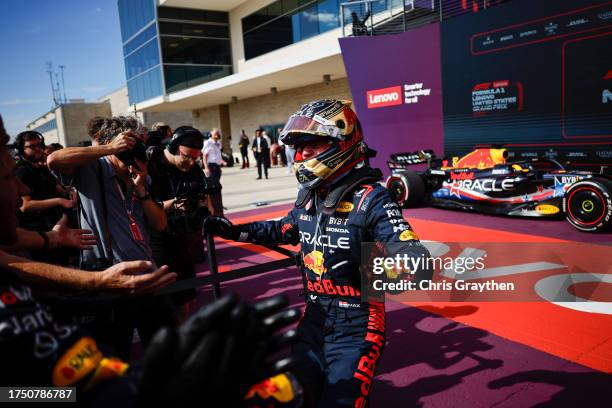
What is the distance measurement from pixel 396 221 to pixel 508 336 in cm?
231

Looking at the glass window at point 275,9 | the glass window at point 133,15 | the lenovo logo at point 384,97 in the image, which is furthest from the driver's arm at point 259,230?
the glass window at point 133,15

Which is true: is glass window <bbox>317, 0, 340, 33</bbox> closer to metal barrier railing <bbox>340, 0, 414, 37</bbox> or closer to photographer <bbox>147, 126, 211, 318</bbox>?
metal barrier railing <bbox>340, 0, 414, 37</bbox>

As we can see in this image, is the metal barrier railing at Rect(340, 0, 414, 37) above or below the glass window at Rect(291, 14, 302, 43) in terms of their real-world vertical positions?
below

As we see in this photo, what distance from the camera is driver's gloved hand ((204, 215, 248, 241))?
8.22ft

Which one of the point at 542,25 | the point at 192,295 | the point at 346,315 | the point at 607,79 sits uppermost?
the point at 542,25

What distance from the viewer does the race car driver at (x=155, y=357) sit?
3.02 feet

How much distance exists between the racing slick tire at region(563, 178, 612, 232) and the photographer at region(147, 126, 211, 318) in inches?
222

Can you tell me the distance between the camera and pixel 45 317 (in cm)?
107

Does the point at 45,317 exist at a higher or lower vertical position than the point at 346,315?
higher

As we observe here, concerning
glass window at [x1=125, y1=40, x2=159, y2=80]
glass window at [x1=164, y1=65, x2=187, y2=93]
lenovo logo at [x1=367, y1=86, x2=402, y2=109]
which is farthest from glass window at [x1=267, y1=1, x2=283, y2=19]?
lenovo logo at [x1=367, y1=86, x2=402, y2=109]

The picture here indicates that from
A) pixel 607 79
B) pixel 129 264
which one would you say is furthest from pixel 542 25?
pixel 129 264

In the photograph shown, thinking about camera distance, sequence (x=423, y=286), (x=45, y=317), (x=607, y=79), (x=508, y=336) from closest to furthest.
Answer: (x=45, y=317) → (x=423, y=286) → (x=508, y=336) → (x=607, y=79)

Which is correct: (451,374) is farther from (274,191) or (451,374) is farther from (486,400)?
(274,191)

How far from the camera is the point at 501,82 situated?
978 cm
